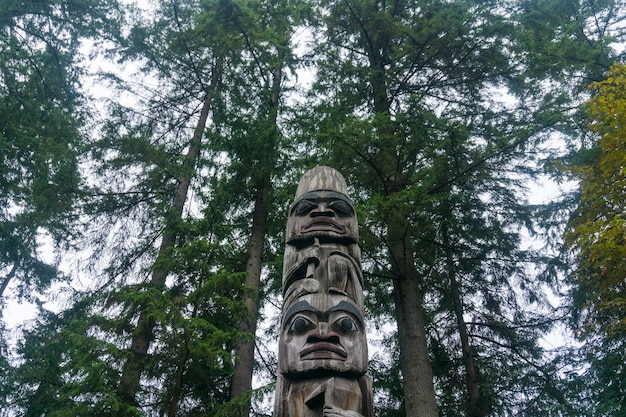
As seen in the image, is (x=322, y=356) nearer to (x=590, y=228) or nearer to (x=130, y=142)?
(x=590, y=228)

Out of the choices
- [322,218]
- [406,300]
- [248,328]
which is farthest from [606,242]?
[248,328]

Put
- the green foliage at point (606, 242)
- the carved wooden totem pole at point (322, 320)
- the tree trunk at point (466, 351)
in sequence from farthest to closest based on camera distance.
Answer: the tree trunk at point (466, 351) < the green foliage at point (606, 242) < the carved wooden totem pole at point (322, 320)

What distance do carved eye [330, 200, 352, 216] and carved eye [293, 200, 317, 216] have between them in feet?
0.82

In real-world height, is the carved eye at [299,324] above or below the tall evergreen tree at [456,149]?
below

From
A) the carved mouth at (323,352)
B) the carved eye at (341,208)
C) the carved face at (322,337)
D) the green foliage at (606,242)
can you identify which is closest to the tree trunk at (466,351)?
the green foliage at (606,242)

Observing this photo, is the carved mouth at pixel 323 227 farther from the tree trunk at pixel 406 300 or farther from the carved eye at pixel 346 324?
the tree trunk at pixel 406 300

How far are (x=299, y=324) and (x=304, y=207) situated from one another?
2.01 meters

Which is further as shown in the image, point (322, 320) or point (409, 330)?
point (409, 330)

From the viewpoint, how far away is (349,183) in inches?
381

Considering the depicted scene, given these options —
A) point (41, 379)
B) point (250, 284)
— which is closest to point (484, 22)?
point (250, 284)

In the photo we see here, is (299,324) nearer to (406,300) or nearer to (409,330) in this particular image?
(409,330)

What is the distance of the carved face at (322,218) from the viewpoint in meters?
6.28

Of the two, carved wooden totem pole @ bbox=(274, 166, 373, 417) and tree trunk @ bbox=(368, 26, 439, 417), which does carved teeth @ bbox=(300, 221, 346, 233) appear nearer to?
carved wooden totem pole @ bbox=(274, 166, 373, 417)

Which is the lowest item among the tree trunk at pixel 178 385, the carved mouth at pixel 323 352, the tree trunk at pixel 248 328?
the carved mouth at pixel 323 352
